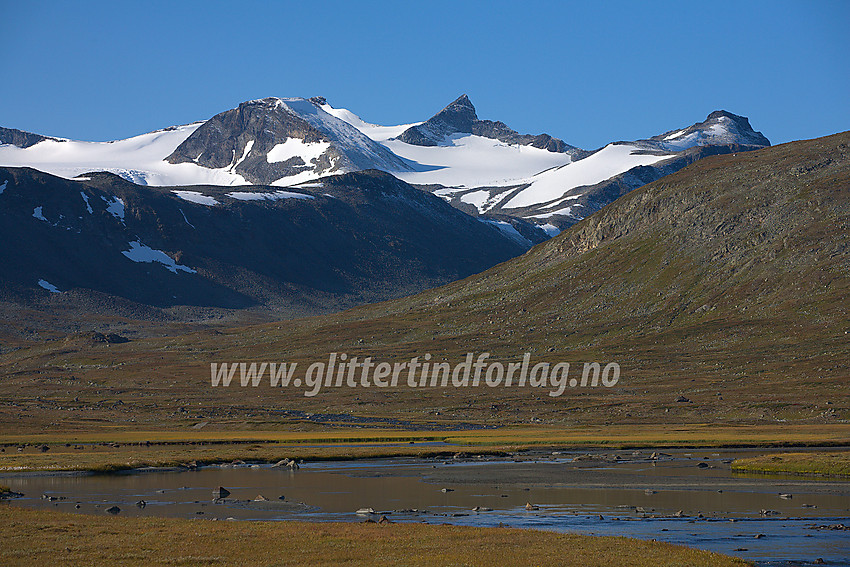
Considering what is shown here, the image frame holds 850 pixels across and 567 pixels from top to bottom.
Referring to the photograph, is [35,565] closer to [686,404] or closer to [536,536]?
[536,536]

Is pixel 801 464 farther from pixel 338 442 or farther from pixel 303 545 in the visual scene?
pixel 338 442

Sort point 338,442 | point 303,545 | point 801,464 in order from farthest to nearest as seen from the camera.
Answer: point 338,442
point 801,464
point 303,545

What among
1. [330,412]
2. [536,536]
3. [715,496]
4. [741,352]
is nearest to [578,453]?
[715,496]

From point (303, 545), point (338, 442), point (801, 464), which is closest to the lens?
point (303, 545)

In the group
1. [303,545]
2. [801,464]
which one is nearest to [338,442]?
[801,464]

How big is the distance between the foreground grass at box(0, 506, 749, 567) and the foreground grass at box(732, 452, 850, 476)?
33.2m

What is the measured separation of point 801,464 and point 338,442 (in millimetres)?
54994

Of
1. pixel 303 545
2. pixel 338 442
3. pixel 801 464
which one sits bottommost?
pixel 338 442

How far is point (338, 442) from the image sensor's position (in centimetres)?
10919

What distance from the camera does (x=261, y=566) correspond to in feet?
115

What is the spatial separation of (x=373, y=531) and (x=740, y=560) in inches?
635

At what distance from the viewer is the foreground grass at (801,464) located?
220 ft

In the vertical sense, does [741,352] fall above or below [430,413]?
above

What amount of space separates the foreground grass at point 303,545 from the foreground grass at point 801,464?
33.2 meters
